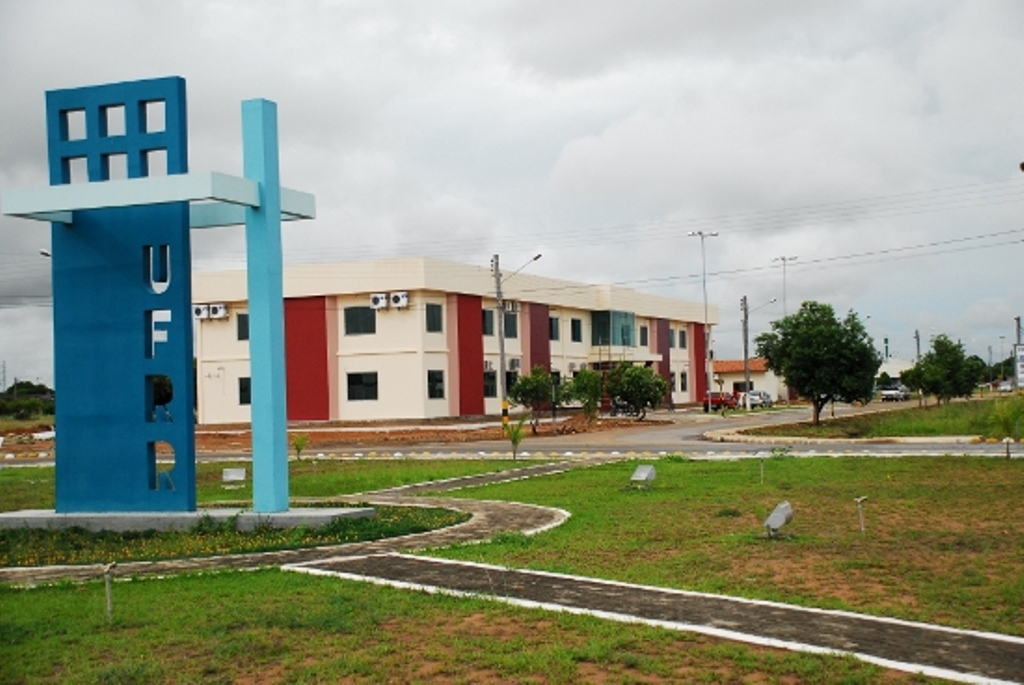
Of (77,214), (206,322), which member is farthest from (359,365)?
(77,214)

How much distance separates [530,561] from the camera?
1205cm

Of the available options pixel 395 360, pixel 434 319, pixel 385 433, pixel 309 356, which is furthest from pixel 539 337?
pixel 385 433

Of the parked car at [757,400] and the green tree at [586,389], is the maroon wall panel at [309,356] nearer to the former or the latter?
the green tree at [586,389]

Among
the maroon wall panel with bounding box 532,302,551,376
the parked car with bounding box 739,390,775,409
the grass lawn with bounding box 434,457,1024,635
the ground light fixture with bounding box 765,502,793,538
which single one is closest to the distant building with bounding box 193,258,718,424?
the maroon wall panel with bounding box 532,302,551,376

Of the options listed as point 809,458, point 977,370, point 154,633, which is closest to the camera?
point 154,633

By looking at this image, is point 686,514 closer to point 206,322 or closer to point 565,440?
point 565,440

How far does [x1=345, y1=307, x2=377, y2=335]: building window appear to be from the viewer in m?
54.2

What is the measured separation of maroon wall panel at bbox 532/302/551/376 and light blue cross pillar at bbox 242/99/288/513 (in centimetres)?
4538

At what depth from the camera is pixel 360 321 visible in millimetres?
54406

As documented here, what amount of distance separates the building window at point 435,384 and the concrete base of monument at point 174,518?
36.8 metres

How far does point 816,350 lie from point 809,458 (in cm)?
1699

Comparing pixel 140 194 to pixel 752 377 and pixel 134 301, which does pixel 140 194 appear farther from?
pixel 752 377

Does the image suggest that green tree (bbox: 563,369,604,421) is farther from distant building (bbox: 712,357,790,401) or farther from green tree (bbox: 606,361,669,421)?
distant building (bbox: 712,357,790,401)

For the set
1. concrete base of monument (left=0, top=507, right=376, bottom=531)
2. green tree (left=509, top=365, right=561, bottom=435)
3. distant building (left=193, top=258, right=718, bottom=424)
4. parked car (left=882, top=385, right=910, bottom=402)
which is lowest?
concrete base of monument (left=0, top=507, right=376, bottom=531)
